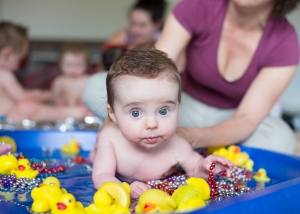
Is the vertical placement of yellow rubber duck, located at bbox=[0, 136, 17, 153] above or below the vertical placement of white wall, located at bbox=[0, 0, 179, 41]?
below

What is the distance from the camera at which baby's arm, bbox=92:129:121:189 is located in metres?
1.14

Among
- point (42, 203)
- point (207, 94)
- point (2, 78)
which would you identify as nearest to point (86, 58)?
point (2, 78)

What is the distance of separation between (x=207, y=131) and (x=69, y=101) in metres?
2.14

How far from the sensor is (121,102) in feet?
3.58

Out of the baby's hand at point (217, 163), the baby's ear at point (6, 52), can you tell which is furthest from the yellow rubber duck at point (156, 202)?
the baby's ear at point (6, 52)

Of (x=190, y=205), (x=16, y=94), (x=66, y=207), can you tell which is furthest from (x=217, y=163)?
(x=16, y=94)

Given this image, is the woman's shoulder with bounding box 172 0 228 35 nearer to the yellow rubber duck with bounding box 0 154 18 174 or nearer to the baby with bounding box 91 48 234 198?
the baby with bounding box 91 48 234 198

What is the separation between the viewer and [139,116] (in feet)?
3.53

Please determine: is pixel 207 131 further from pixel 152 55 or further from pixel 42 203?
pixel 42 203

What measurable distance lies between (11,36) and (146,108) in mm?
2083

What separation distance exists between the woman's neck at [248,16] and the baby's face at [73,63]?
6.50ft

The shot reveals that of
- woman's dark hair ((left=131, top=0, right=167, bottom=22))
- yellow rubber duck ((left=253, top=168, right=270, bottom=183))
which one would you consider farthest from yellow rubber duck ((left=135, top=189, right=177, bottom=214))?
woman's dark hair ((left=131, top=0, right=167, bottom=22))

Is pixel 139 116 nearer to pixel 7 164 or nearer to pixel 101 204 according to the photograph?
pixel 101 204

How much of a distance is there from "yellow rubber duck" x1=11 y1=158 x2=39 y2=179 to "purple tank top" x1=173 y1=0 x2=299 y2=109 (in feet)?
2.21
